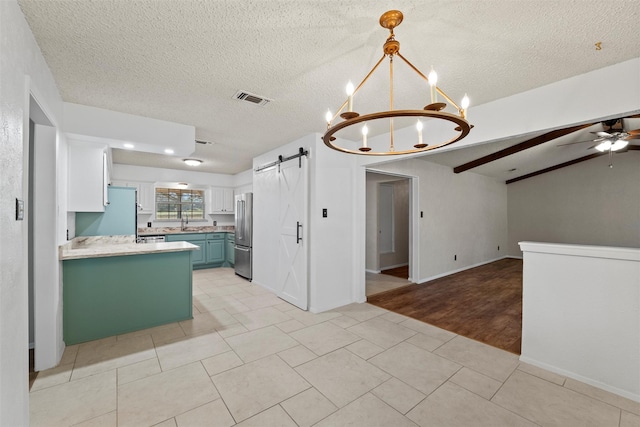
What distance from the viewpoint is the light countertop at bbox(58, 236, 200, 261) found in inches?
111

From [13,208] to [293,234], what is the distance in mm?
3020

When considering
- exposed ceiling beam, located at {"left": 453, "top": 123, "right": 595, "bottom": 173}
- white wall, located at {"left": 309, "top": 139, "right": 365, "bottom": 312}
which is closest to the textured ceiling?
white wall, located at {"left": 309, "top": 139, "right": 365, "bottom": 312}

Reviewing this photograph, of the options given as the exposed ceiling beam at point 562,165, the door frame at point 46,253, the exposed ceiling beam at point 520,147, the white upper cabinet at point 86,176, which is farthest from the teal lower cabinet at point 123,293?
the exposed ceiling beam at point 562,165

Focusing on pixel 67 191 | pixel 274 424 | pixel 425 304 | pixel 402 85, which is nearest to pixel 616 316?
pixel 425 304

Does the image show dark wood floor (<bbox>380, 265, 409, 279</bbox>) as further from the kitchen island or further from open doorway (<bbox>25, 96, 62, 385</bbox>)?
open doorway (<bbox>25, 96, 62, 385</bbox>)

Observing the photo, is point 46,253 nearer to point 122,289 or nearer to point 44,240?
point 44,240

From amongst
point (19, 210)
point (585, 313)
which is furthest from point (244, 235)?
point (585, 313)

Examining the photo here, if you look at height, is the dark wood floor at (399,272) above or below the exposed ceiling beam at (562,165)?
below

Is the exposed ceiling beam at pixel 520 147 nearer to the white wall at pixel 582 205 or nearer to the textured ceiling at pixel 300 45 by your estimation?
the textured ceiling at pixel 300 45

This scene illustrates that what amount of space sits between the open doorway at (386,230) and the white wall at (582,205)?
14.1 ft

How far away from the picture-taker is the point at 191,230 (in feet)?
21.9

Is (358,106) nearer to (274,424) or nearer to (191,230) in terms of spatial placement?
(274,424)

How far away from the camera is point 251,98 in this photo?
272cm

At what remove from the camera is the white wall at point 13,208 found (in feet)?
4.14
